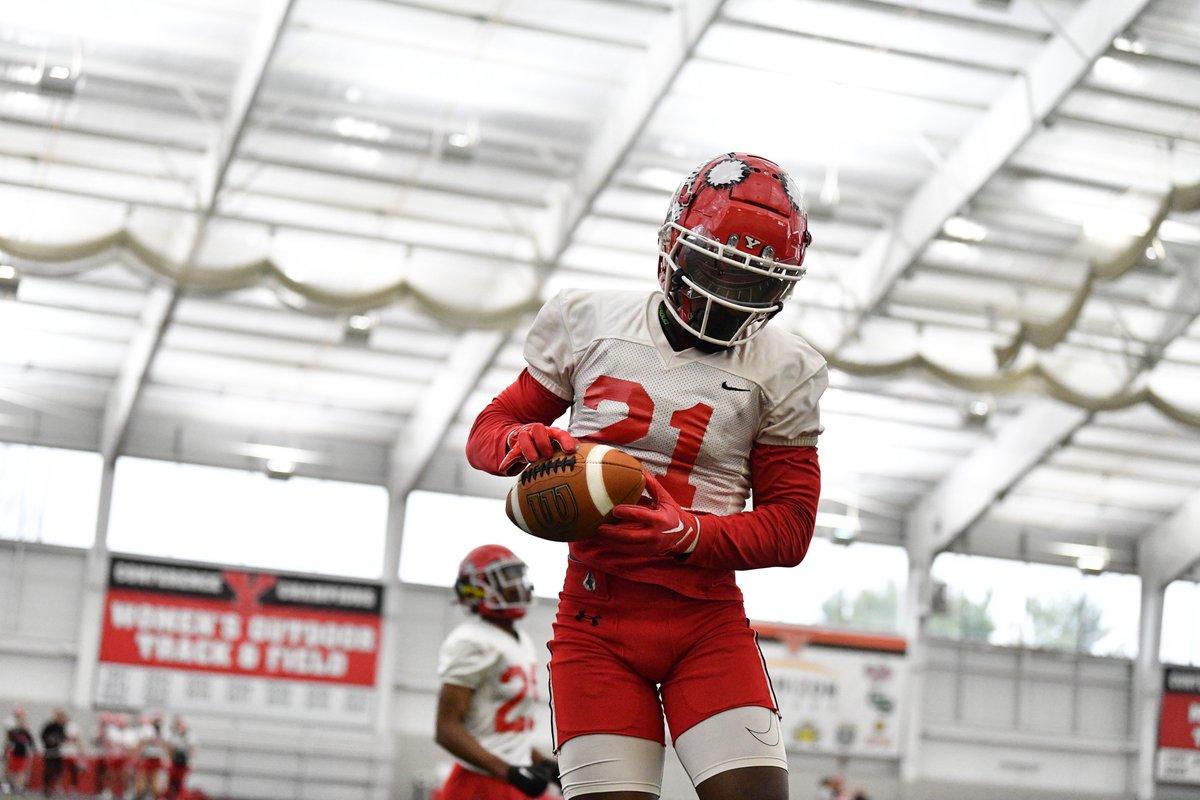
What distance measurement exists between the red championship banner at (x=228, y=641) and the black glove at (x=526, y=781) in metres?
21.4

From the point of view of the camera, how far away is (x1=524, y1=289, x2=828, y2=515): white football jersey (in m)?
3.79

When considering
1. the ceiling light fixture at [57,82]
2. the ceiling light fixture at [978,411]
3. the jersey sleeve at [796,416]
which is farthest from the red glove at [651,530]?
the ceiling light fixture at [978,411]

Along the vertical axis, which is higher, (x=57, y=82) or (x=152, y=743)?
(x=57, y=82)

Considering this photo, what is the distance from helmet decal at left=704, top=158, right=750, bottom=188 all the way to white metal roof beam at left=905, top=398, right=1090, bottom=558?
23166 mm

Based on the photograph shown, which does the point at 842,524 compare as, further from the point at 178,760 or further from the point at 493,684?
the point at 493,684

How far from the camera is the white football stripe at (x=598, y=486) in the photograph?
3467mm

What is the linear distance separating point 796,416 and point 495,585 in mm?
3614

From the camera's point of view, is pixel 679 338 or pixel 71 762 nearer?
pixel 679 338

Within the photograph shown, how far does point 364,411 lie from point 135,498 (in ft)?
14.1

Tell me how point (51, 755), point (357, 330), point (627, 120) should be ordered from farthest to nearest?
point (51, 755)
point (357, 330)
point (627, 120)

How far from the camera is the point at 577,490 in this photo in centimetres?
347

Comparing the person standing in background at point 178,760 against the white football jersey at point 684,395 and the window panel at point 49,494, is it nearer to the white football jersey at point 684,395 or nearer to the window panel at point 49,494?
the window panel at point 49,494

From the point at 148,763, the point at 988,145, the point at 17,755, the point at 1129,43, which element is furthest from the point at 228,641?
the point at 1129,43

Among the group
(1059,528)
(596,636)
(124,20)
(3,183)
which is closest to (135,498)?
(3,183)
